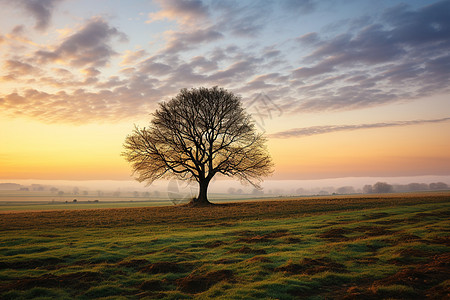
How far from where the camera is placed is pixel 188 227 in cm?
2620

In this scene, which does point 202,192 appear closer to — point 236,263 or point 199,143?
point 199,143

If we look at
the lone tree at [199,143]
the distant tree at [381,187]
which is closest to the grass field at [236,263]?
the lone tree at [199,143]

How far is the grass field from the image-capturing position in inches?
402

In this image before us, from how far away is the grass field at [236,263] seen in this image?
10.2 m

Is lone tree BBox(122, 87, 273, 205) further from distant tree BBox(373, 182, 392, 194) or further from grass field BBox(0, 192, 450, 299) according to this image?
distant tree BBox(373, 182, 392, 194)

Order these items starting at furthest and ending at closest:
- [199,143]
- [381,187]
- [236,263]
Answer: [381,187]
[199,143]
[236,263]

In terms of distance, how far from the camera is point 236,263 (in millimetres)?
13844

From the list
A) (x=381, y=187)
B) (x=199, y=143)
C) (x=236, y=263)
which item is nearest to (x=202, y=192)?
(x=199, y=143)

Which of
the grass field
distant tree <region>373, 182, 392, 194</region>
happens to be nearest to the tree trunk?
the grass field

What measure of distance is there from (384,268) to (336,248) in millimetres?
3803

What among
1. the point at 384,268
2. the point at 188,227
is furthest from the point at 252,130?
the point at 384,268

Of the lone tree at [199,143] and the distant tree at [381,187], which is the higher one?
the lone tree at [199,143]

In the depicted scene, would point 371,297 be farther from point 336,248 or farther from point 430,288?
point 336,248

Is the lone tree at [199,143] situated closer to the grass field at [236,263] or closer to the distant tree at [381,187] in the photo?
the grass field at [236,263]
